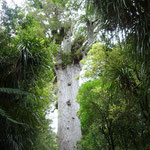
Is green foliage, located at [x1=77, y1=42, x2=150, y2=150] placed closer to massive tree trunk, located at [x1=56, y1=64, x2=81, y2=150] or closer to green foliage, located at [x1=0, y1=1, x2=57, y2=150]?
green foliage, located at [x1=0, y1=1, x2=57, y2=150]

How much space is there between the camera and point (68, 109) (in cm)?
596

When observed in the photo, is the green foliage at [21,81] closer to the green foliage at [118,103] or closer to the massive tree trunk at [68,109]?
the green foliage at [118,103]

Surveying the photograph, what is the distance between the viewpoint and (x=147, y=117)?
2.59 m

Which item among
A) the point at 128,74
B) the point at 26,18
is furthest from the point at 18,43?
the point at 128,74

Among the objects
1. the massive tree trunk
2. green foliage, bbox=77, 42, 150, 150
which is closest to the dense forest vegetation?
green foliage, bbox=77, 42, 150, 150

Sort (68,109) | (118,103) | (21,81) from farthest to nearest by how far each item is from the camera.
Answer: (68,109) < (118,103) < (21,81)

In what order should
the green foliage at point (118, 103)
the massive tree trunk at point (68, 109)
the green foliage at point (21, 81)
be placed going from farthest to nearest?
the massive tree trunk at point (68, 109), the green foliage at point (118, 103), the green foliage at point (21, 81)

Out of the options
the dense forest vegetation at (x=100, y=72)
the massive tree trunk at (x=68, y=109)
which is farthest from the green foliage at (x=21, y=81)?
the massive tree trunk at (x=68, y=109)

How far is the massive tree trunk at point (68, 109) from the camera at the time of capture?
5180 millimetres

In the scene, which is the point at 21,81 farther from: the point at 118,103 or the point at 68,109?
the point at 68,109

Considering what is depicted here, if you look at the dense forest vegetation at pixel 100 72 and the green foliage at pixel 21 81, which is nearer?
the dense forest vegetation at pixel 100 72

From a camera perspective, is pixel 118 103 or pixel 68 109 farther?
pixel 68 109

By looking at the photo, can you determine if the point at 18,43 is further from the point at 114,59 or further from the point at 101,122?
the point at 101,122

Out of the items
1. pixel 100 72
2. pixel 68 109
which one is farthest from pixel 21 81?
pixel 68 109
